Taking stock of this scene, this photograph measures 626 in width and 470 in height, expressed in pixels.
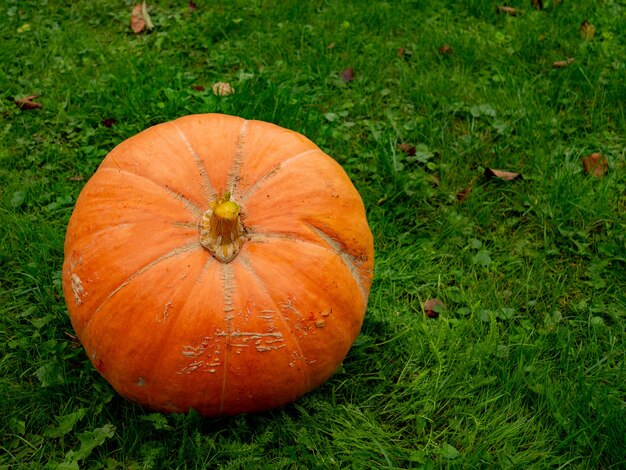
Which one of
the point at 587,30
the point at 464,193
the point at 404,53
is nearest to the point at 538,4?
the point at 587,30

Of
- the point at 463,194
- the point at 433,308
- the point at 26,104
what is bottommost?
the point at 433,308

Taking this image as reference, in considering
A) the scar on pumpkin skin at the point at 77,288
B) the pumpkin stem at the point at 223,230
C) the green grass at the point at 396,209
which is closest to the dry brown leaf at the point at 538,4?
the green grass at the point at 396,209

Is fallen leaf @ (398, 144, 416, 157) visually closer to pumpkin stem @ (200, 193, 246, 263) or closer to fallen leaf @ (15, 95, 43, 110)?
pumpkin stem @ (200, 193, 246, 263)

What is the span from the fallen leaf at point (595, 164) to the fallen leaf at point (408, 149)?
1.09 meters

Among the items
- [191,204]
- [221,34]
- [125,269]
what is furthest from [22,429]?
[221,34]

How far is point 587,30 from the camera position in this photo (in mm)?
4738

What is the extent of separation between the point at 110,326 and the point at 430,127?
103 inches

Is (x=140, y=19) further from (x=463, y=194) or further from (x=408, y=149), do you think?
(x=463, y=194)

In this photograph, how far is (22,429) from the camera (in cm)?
254

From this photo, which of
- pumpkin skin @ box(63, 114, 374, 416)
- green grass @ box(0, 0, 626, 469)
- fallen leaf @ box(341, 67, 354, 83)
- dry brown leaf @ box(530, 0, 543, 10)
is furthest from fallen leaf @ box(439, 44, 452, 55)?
pumpkin skin @ box(63, 114, 374, 416)

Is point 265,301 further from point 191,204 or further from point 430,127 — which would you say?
point 430,127

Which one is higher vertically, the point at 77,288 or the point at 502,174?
the point at 77,288

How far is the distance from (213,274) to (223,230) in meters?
0.18

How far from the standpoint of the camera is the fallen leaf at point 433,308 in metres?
3.18
